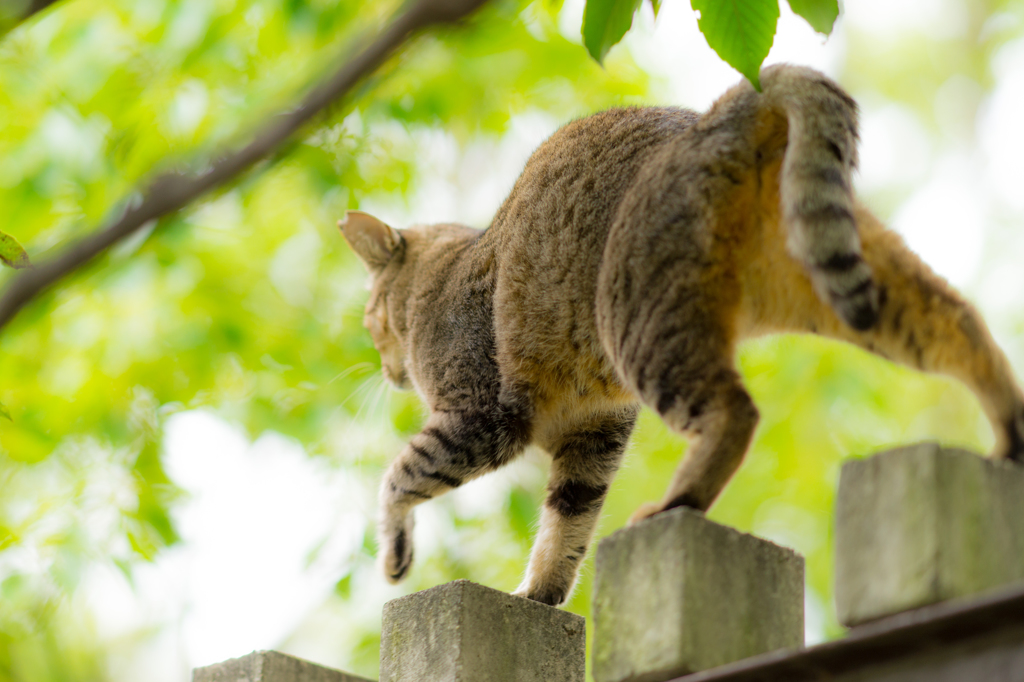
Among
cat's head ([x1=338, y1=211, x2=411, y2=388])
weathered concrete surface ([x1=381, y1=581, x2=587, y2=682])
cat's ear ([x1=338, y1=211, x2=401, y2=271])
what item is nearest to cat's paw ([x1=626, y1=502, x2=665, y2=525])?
weathered concrete surface ([x1=381, y1=581, x2=587, y2=682])

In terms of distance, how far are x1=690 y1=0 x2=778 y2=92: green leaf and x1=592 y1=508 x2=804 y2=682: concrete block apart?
2.86ft

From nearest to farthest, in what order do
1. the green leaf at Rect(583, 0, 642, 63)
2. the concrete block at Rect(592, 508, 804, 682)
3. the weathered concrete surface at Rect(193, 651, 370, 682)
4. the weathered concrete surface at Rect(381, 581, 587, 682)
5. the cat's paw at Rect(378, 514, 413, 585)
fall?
the concrete block at Rect(592, 508, 804, 682) < the green leaf at Rect(583, 0, 642, 63) < the weathered concrete surface at Rect(381, 581, 587, 682) < the weathered concrete surface at Rect(193, 651, 370, 682) < the cat's paw at Rect(378, 514, 413, 585)

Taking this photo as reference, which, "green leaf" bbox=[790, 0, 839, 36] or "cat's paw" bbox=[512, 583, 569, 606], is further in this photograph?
"cat's paw" bbox=[512, 583, 569, 606]

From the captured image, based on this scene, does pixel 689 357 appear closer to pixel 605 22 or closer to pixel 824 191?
pixel 824 191

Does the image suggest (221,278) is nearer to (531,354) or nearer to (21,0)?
(531,354)

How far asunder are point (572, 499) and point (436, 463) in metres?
0.48

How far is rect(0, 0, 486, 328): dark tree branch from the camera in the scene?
33.2 inches

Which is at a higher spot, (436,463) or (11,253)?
(436,463)

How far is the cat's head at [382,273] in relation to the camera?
4.55m

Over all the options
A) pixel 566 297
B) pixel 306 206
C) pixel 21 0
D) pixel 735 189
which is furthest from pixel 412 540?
pixel 306 206

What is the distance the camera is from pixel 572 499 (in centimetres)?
333

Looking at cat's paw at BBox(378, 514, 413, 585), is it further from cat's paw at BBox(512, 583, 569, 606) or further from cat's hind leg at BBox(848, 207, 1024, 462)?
cat's hind leg at BBox(848, 207, 1024, 462)

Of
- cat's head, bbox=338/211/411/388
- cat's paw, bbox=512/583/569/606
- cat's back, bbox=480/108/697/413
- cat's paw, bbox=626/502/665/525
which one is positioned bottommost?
cat's paw, bbox=626/502/665/525

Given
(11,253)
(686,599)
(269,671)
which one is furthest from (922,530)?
(269,671)
